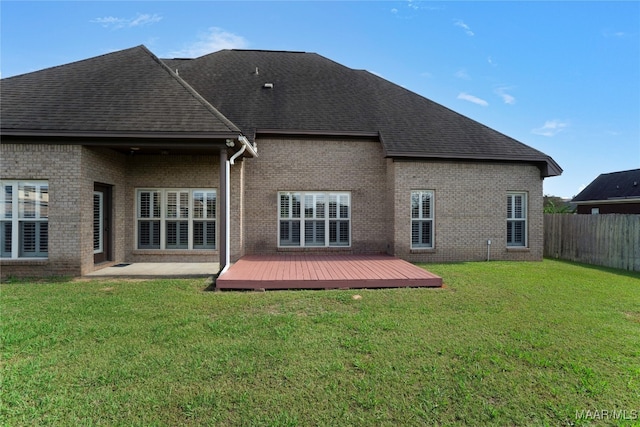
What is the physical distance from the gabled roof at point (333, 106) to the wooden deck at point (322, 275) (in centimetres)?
380

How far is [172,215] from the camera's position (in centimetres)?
1003

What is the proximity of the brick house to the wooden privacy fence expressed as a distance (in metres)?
2.02

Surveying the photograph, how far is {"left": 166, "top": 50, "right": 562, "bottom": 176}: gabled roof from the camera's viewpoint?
1055cm

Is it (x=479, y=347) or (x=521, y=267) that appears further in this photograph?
(x=521, y=267)

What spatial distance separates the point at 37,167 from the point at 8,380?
6.30 m

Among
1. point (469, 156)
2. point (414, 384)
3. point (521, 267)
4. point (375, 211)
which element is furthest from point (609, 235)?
point (414, 384)

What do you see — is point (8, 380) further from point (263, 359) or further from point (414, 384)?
point (414, 384)

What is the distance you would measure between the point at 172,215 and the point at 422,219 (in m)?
8.06

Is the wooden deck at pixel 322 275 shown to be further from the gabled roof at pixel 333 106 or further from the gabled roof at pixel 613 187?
the gabled roof at pixel 613 187

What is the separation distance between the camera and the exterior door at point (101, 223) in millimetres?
8969

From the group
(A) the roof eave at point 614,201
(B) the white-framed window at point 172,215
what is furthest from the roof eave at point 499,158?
(A) the roof eave at point 614,201

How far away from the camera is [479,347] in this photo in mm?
4062

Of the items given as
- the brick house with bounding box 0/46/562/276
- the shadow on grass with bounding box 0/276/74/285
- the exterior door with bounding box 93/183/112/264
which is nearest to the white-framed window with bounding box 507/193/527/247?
the brick house with bounding box 0/46/562/276

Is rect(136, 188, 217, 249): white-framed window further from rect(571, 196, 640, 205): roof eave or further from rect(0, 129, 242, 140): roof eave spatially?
rect(571, 196, 640, 205): roof eave
